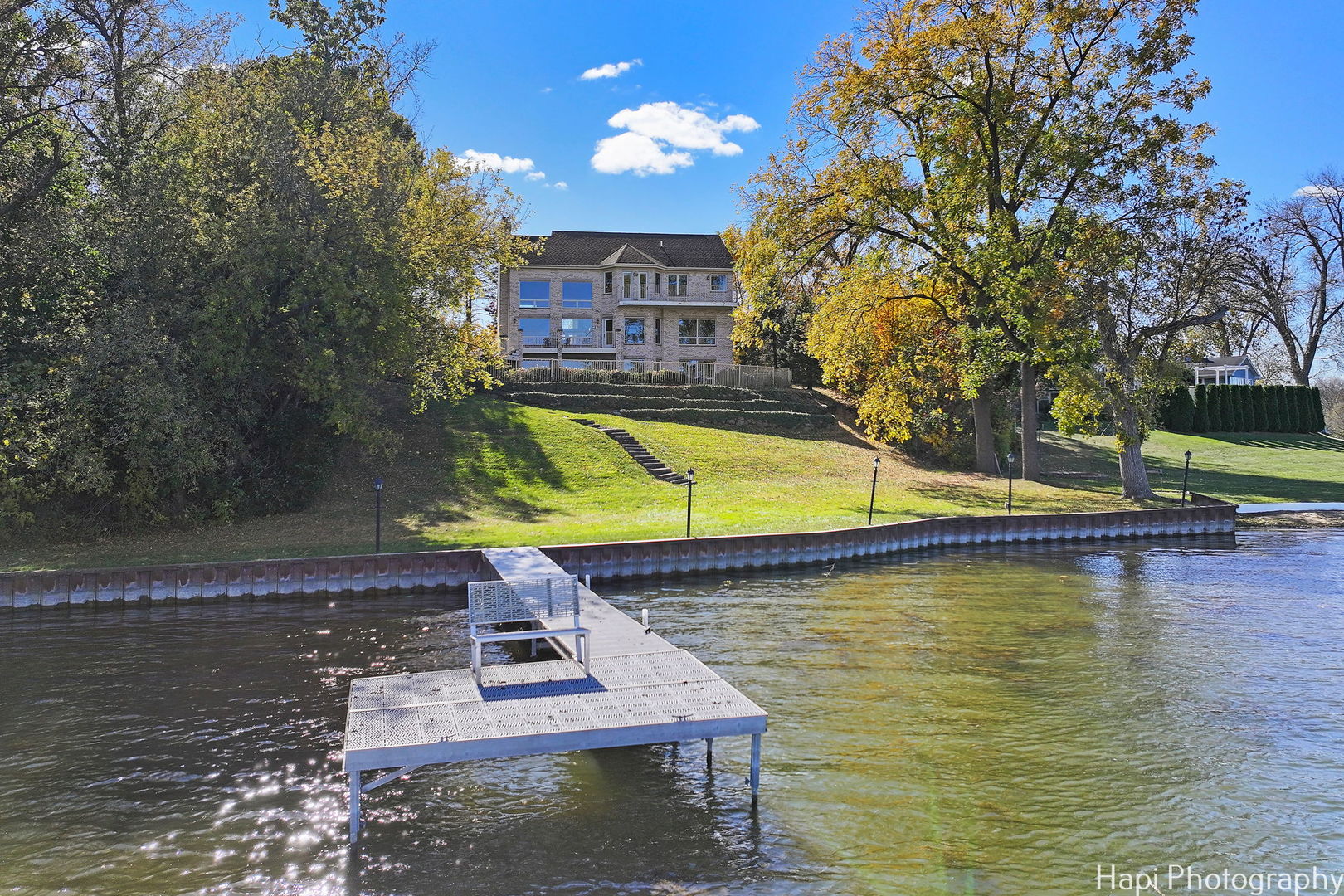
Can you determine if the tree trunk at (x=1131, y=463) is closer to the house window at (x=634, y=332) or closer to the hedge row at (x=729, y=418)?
the hedge row at (x=729, y=418)

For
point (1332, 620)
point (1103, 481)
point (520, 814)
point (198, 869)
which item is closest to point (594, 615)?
point (520, 814)

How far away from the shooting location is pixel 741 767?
1019 centimetres

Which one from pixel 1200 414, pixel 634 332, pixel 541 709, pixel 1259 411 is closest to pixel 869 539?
pixel 541 709

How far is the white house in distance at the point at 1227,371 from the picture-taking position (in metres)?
71.6

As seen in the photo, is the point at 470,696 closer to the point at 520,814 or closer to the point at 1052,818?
the point at 520,814

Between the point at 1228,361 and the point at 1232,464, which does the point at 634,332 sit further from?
the point at 1228,361

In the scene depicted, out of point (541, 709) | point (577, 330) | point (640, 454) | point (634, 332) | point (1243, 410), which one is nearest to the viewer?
point (541, 709)

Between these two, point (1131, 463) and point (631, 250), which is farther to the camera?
point (631, 250)

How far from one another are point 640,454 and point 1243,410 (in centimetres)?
4367

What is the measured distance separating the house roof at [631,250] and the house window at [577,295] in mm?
1360

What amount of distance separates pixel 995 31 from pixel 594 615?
25302 mm

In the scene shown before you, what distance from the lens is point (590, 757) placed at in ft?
34.3

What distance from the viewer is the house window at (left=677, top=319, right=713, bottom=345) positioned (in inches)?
2370

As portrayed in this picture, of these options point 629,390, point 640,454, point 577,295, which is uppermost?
point 577,295
